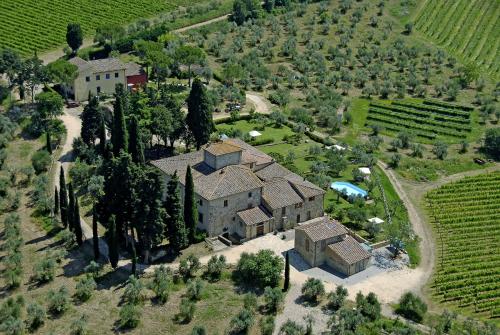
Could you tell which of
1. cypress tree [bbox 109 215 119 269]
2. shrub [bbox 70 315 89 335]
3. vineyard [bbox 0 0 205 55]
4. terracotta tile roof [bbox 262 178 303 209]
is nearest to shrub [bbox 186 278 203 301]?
cypress tree [bbox 109 215 119 269]

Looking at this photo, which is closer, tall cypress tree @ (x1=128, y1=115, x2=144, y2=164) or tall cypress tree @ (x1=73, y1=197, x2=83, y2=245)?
tall cypress tree @ (x1=73, y1=197, x2=83, y2=245)

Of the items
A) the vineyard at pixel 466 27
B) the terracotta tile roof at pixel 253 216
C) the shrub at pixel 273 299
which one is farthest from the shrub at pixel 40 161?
the vineyard at pixel 466 27

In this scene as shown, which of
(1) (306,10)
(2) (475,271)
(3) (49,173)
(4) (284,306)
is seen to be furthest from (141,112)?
(1) (306,10)

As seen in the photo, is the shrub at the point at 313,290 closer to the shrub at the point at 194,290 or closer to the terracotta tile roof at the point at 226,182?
the shrub at the point at 194,290

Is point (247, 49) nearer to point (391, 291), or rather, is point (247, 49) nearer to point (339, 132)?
point (339, 132)

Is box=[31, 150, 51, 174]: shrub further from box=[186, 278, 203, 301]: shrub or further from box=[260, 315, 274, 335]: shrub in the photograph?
box=[260, 315, 274, 335]: shrub
